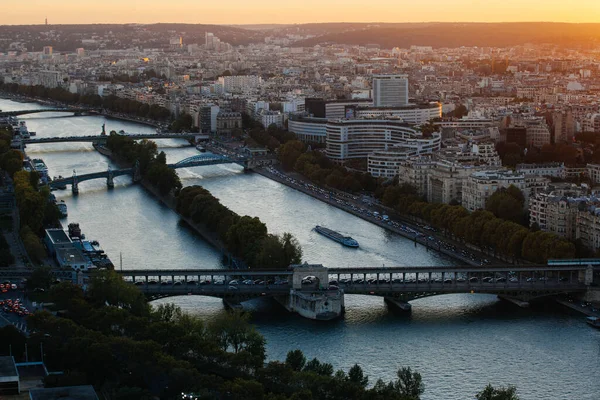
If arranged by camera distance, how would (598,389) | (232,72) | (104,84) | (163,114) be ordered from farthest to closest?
(232,72) → (104,84) → (163,114) → (598,389)

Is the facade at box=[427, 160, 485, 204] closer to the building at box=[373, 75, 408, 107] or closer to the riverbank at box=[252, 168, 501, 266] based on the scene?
the riverbank at box=[252, 168, 501, 266]

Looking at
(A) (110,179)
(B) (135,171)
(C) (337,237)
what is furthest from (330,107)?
(C) (337,237)

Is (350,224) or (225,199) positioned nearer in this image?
(350,224)

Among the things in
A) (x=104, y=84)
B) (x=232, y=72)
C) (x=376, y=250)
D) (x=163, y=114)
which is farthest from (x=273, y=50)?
(x=376, y=250)

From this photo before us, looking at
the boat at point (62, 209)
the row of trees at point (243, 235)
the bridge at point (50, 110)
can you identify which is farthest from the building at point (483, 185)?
the bridge at point (50, 110)

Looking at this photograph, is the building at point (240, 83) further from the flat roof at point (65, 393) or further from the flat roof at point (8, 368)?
the flat roof at point (65, 393)

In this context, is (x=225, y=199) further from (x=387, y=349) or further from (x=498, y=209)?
(x=387, y=349)
